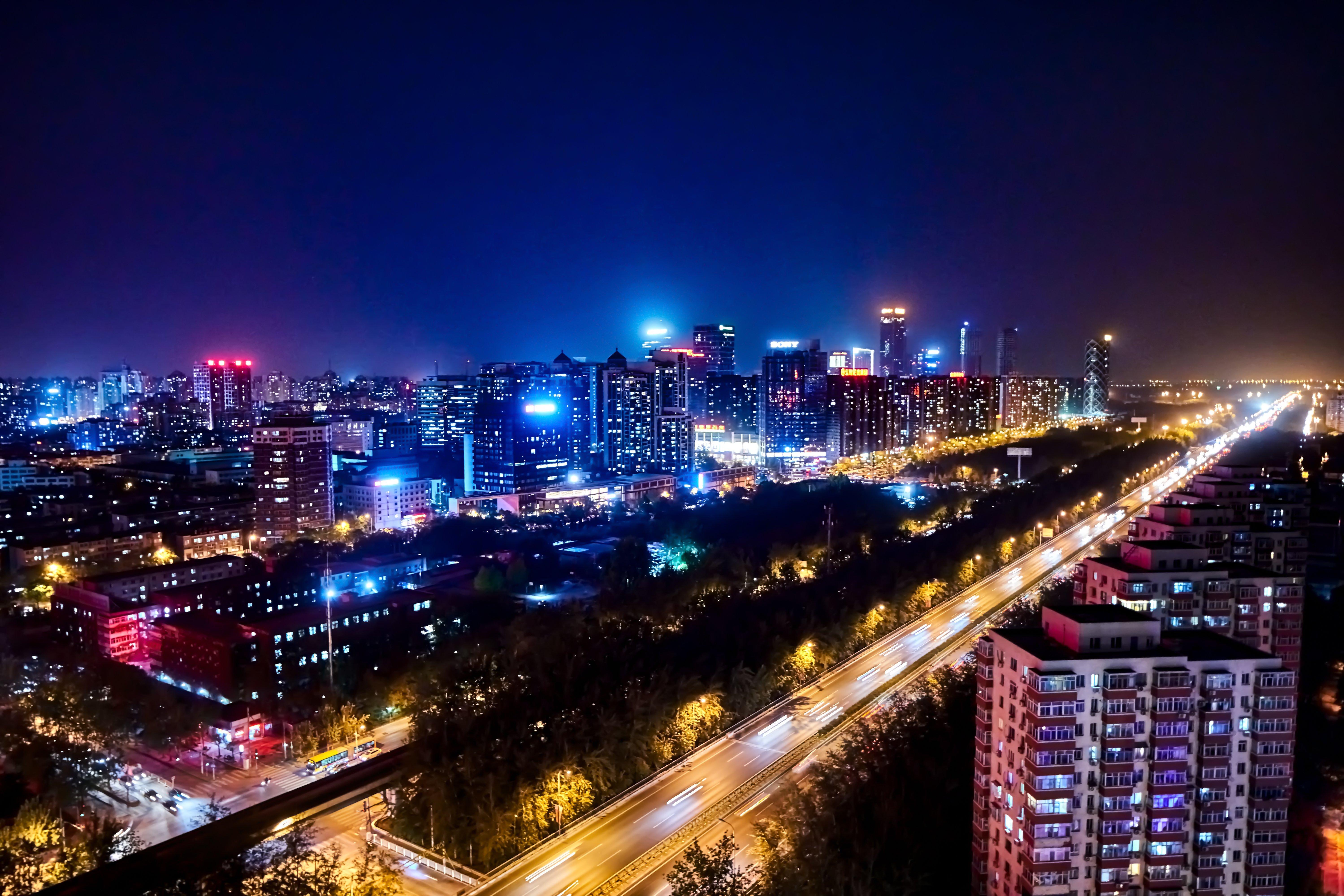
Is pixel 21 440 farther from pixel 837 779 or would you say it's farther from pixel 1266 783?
pixel 1266 783

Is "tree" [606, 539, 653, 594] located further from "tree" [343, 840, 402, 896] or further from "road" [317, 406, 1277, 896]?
"tree" [343, 840, 402, 896]

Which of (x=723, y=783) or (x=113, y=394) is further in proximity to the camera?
(x=113, y=394)

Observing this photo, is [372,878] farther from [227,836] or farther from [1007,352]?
[1007,352]

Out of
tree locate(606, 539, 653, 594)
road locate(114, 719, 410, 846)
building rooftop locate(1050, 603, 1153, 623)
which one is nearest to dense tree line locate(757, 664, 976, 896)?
building rooftop locate(1050, 603, 1153, 623)

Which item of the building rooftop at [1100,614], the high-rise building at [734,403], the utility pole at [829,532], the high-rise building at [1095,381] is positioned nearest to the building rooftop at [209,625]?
the utility pole at [829,532]

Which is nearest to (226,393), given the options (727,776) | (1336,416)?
(727,776)
